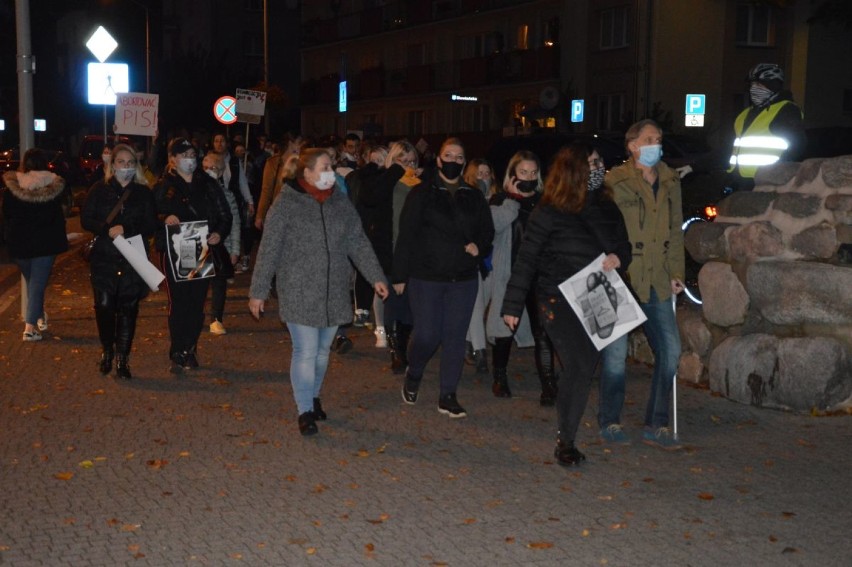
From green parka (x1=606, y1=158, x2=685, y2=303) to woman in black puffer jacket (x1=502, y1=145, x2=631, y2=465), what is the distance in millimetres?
418

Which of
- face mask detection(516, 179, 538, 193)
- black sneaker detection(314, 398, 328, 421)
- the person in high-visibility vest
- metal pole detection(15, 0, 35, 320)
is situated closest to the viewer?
black sneaker detection(314, 398, 328, 421)

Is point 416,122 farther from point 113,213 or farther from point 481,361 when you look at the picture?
point 113,213

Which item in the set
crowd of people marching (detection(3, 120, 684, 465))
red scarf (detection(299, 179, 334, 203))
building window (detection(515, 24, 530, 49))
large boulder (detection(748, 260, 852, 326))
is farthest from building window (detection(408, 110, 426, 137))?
red scarf (detection(299, 179, 334, 203))

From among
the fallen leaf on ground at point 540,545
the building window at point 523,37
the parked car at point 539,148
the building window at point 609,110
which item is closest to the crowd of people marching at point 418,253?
the fallen leaf on ground at point 540,545

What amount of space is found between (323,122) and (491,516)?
5864 centimetres

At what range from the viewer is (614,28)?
1602 inches

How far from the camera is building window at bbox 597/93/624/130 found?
40.6m

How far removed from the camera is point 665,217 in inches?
313

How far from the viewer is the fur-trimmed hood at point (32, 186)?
1205 centimetres

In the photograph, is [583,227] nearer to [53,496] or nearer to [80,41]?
[53,496]

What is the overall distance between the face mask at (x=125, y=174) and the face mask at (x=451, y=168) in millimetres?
2936

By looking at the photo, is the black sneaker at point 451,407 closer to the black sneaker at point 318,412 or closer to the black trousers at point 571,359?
the black sneaker at point 318,412

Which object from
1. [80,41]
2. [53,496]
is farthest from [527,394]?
[80,41]

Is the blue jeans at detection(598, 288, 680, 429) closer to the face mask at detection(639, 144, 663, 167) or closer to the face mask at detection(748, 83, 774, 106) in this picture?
the face mask at detection(639, 144, 663, 167)
